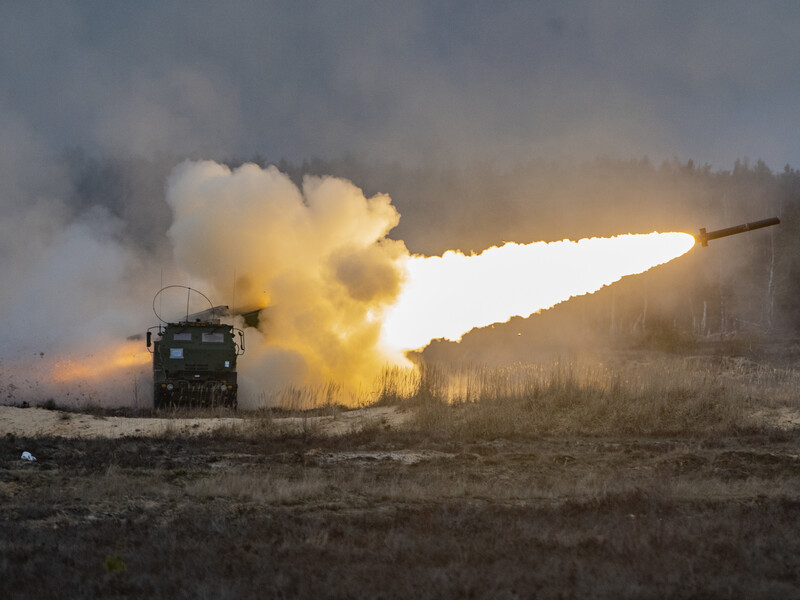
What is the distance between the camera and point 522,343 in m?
58.6

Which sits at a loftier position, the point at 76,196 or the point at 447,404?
the point at 76,196

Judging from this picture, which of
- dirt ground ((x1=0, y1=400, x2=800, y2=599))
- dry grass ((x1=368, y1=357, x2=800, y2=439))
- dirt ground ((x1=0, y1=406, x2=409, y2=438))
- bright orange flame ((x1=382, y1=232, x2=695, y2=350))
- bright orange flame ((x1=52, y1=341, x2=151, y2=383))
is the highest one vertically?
bright orange flame ((x1=382, y1=232, x2=695, y2=350))

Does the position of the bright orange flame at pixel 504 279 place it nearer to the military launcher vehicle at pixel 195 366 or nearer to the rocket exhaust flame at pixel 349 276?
the rocket exhaust flame at pixel 349 276

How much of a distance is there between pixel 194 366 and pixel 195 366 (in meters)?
0.03

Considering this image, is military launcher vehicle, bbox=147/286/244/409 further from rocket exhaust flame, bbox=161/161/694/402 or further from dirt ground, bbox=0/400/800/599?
dirt ground, bbox=0/400/800/599

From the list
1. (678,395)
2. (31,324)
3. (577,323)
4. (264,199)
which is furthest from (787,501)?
(577,323)

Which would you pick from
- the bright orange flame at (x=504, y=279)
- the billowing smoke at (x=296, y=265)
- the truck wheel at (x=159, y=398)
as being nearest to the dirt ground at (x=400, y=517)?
the truck wheel at (x=159, y=398)

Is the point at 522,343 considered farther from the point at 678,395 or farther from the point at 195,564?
the point at 195,564

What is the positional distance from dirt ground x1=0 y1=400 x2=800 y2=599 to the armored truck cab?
6.31m

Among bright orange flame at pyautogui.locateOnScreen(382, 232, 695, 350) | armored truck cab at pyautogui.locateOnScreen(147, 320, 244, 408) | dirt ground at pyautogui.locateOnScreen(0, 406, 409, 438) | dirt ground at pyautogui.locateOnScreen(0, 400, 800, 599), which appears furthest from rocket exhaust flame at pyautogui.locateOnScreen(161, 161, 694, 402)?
dirt ground at pyautogui.locateOnScreen(0, 400, 800, 599)

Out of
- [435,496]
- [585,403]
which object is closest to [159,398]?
[585,403]

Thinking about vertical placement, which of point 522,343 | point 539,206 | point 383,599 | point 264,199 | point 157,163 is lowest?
point 383,599

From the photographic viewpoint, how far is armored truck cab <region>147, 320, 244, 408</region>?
26281 mm

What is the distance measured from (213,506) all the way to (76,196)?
263 feet
